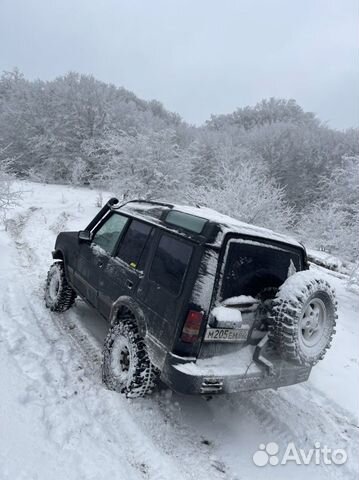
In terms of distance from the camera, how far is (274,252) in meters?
3.31

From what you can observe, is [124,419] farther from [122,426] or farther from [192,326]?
[192,326]

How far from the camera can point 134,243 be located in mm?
3721

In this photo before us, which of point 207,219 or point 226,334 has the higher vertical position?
point 207,219

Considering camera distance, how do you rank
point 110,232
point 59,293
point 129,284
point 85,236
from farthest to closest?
point 59,293 < point 85,236 < point 110,232 < point 129,284

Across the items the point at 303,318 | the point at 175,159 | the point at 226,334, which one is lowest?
the point at 226,334

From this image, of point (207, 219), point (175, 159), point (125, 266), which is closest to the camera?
point (207, 219)

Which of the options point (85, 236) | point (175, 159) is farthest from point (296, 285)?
point (175, 159)

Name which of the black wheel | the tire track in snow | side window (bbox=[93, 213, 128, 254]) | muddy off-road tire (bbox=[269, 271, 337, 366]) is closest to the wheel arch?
the tire track in snow

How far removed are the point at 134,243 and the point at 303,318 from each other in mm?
1965

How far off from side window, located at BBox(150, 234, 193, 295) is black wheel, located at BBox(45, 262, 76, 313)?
2.33 m

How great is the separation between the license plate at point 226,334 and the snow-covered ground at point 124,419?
0.99 metres

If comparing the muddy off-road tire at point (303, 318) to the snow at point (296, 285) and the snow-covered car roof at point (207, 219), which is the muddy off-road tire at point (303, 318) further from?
the snow-covered car roof at point (207, 219)

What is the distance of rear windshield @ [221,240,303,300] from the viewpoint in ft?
9.59

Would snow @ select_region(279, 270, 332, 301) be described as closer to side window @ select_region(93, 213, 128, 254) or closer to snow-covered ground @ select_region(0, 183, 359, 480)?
snow-covered ground @ select_region(0, 183, 359, 480)
